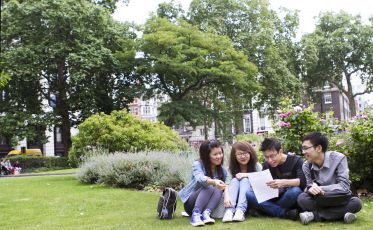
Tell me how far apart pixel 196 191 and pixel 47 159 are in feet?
88.7

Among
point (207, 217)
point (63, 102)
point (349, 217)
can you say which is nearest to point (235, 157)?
point (207, 217)

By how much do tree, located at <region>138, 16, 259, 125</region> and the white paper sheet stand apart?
19992 millimetres

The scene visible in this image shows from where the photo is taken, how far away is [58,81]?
2920cm

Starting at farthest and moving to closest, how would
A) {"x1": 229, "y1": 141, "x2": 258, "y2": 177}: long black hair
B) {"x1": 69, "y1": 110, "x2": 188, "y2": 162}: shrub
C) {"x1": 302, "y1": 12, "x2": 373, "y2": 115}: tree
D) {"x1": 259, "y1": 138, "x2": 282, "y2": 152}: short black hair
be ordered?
{"x1": 302, "y1": 12, "x2": 373, "y2": 115}: tree < {"x1": 69, "y1": 110, "x2": 188, "y2": 162}: shrub < {"x1": 229, "y1": 141, "x2": 258, "y2": 177}: long black hair < {"x1": 259, "y1": 138, "x2": 282, "y2": 152}: short black hair

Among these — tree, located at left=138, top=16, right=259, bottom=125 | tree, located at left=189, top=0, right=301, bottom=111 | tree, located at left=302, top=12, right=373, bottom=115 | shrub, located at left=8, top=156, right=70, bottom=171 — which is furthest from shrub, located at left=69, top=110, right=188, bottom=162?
tree, located at left=302, top=12, right=373, bottom=115

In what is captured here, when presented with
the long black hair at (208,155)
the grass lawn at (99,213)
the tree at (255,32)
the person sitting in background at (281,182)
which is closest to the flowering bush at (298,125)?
the grass lawn at (99,213)

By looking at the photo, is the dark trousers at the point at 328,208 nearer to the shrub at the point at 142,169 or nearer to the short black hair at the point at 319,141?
the short black hair at the point at 319,141

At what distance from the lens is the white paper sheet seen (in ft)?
19.9

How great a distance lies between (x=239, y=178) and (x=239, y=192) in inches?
7.7

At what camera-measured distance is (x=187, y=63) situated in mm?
25859

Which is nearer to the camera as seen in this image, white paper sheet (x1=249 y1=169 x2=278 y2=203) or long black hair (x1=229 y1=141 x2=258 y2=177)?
white paper sheet (x1=249 y1=169 x2=278 y2=203)

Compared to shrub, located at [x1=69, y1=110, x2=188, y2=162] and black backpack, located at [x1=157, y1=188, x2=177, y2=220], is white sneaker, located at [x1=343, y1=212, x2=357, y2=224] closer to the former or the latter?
black backpack, located at [x1=157, y1=188, x2=177, y2=220]

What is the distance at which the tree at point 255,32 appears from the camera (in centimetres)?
3309

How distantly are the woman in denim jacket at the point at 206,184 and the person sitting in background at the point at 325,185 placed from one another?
119 centimetres
